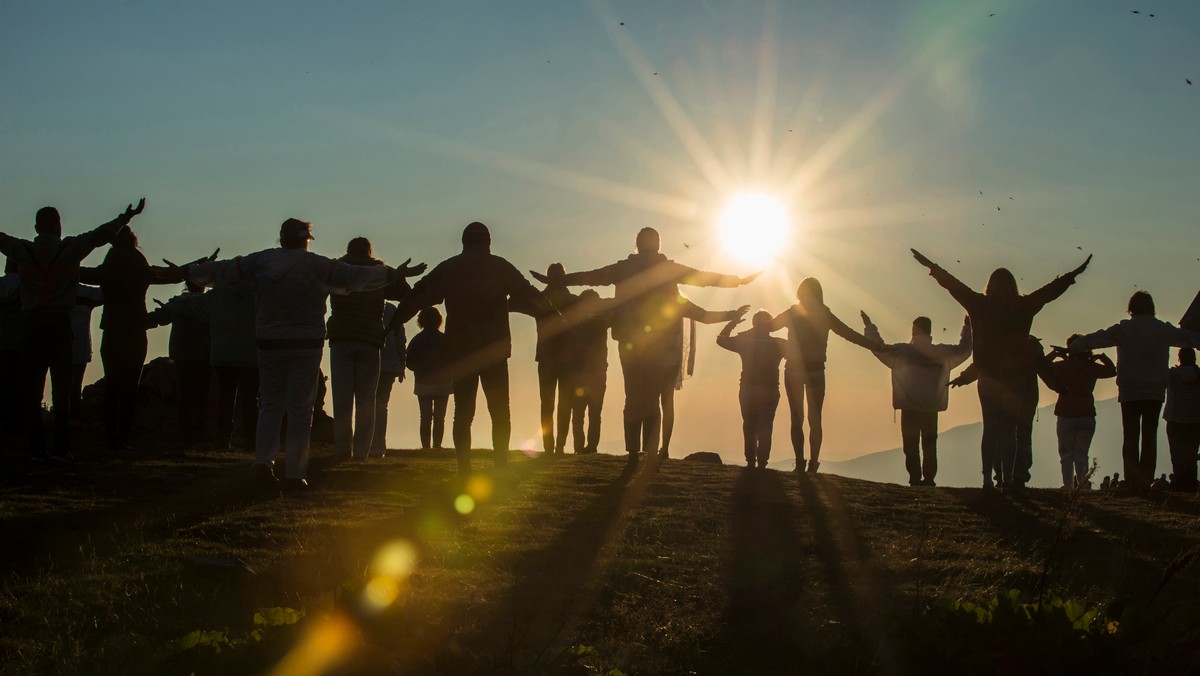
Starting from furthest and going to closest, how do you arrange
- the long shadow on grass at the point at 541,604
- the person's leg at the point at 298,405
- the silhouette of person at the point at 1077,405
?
the silhouette of person at the point at 1077,405, the person's leg at the point at 298,405, the long shadow on grass at the point at 541,604

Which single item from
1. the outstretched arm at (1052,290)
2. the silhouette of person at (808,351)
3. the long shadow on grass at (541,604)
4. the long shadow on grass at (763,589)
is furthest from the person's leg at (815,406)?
the long shadow on grass at (541,604)

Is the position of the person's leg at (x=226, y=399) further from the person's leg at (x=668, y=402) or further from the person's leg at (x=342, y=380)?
the person's leg at (x=668, y=402)

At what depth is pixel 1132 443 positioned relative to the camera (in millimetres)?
16266

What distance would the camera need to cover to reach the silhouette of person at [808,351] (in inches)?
615

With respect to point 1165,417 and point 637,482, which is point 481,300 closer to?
point 637,482

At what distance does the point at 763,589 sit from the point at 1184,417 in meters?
11.7

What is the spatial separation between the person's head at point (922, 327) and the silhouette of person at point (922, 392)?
23cm

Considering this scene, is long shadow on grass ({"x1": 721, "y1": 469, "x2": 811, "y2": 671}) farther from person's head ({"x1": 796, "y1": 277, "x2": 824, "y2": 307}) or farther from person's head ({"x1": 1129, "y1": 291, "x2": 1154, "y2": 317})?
person's head ({"x1": 1129, "y1": 291, "x2": 1154, "y2": 317})

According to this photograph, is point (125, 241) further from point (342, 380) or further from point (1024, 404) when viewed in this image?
point (1024, 404)

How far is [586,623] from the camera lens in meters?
6.68

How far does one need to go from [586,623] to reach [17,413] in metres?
13.4

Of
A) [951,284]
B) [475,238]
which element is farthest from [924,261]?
[475,238]

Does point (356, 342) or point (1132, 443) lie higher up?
point (356, 342)

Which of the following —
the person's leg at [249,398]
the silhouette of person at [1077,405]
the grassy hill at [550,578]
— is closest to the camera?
the grassy hill at [550,578]
